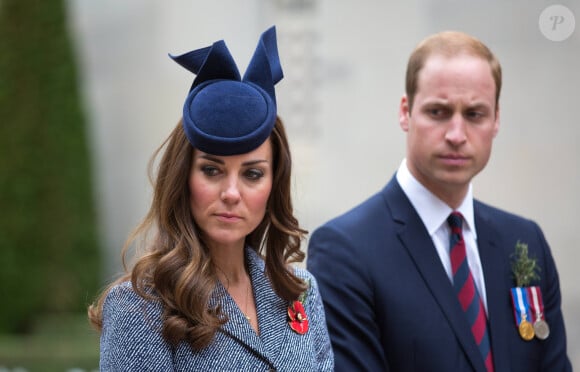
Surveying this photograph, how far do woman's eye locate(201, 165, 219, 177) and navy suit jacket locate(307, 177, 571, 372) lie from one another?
770mm

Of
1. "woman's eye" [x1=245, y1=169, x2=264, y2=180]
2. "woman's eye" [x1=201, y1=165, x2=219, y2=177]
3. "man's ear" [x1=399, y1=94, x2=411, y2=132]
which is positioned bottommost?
"man's ear" [x1=399, y1=94, x2=411, y2=132]

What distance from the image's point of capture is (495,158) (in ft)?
23.8

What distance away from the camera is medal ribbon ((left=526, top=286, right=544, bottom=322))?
3.45m

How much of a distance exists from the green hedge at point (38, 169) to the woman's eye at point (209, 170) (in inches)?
256

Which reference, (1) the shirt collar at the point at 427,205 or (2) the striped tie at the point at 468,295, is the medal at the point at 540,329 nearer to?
(2) the striped tie at the point at 468,295

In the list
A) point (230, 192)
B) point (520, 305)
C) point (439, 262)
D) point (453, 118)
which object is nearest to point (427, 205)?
point (439, 262)

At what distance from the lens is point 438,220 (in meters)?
3.46

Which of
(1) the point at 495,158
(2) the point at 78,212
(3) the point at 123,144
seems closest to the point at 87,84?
(3) the point at 123,144

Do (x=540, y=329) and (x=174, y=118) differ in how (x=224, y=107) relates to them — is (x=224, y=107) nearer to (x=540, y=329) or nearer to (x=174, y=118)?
(x=540, y=329)

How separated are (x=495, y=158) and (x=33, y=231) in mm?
4204

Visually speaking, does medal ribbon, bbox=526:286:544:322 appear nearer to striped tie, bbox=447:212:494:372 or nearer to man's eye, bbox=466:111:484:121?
striped tie, bbox=447:212:494:372

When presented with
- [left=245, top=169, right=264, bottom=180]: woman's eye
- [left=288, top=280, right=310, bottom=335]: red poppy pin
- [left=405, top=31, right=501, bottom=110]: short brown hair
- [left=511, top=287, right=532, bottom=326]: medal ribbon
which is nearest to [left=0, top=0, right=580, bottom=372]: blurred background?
[left=405, top=31, right=501, bottom=110]: short brown hair

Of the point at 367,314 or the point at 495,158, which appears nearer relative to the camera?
the point at 367,314

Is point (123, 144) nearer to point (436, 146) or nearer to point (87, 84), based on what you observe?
point (87, 84)
